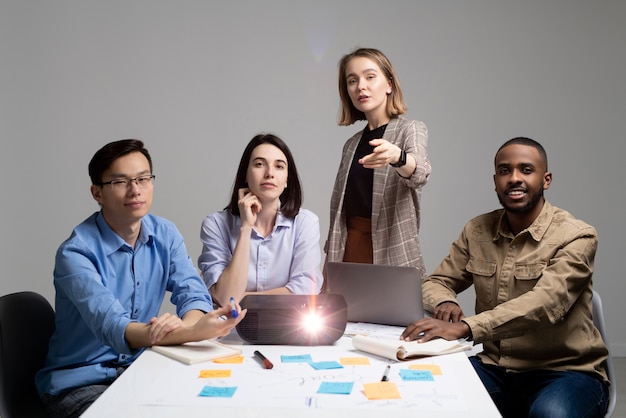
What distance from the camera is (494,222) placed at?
2.39m

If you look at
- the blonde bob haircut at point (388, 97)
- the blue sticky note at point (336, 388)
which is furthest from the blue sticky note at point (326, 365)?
the blonde bob haircut at point (388, 97)

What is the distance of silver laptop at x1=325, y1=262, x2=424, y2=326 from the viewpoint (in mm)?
2057

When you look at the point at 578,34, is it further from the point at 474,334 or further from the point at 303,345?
the point at 303,345

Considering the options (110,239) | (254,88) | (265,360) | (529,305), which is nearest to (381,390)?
(265,360)

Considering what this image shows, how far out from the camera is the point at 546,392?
6.42ft

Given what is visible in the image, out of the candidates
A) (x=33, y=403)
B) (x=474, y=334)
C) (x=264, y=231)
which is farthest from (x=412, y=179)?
(x=33, y=403)

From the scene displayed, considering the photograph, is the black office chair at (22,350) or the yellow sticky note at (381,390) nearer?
the yellow sticky note at (381,390)

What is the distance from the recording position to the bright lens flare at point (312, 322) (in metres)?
1.87

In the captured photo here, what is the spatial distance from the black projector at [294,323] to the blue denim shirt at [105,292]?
1.01 ft

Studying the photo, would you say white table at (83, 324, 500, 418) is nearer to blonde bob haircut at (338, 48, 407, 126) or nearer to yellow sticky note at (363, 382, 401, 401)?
yellow sticky note at (363, 382, 401, 401)

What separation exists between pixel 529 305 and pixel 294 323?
0.73m

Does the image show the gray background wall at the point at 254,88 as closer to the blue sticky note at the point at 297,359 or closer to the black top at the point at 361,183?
the black top at the point at 361,183

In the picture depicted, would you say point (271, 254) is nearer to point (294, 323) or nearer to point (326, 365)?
point (294, 323)

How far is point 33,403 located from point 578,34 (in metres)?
4.07
